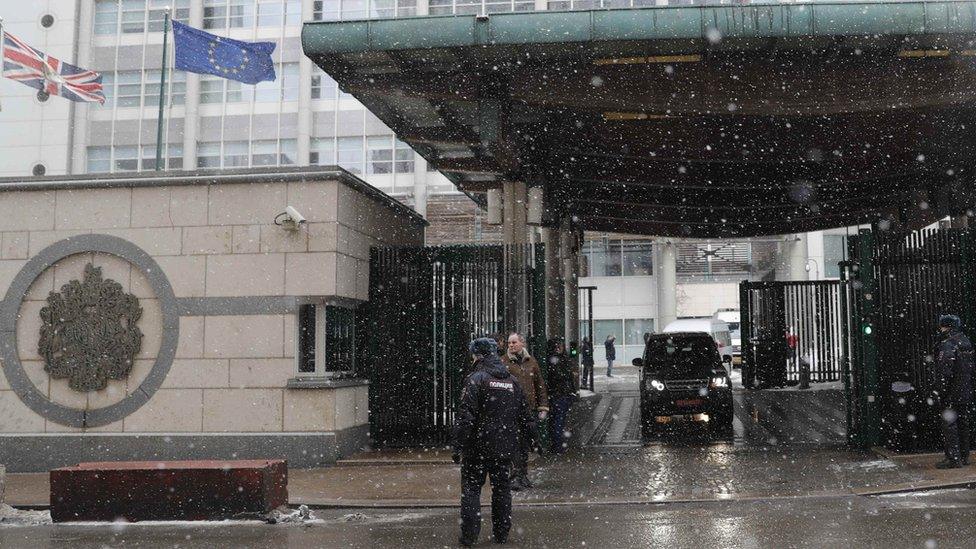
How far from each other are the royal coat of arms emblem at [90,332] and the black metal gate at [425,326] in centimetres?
368

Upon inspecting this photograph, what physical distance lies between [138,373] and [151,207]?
2525 millimetres

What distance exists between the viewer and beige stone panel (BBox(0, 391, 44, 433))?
45.1 feet

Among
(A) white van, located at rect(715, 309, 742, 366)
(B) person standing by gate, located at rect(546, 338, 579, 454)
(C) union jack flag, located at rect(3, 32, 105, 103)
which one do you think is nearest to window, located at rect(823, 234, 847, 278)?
(A) white van, located at rect(715, 309, 742, 366)

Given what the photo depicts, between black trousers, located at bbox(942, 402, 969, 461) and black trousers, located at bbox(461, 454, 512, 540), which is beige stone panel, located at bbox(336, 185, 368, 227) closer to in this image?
black trousers, located at bbox(461, 454, 512, 540)

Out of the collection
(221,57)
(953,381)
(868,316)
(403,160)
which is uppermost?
(403,160)

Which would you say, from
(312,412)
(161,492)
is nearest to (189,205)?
(312,412)

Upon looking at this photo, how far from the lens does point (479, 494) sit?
7945mm

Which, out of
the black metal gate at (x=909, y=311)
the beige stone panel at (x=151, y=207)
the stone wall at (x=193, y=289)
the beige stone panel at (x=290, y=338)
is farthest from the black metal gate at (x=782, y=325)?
the beige stone panel at (x=151, y=207)

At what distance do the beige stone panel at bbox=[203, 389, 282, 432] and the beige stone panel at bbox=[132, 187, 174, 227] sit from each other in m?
2.71

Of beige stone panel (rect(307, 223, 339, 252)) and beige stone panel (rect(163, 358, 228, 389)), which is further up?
beige stone panel (rect(307, 223, 339, 252))

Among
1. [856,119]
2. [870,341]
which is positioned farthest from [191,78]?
[870,341]

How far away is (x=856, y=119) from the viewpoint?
15578 mm

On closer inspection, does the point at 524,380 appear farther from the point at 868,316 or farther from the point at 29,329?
the point at 29,329

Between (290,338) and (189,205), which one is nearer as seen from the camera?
(290,338)
